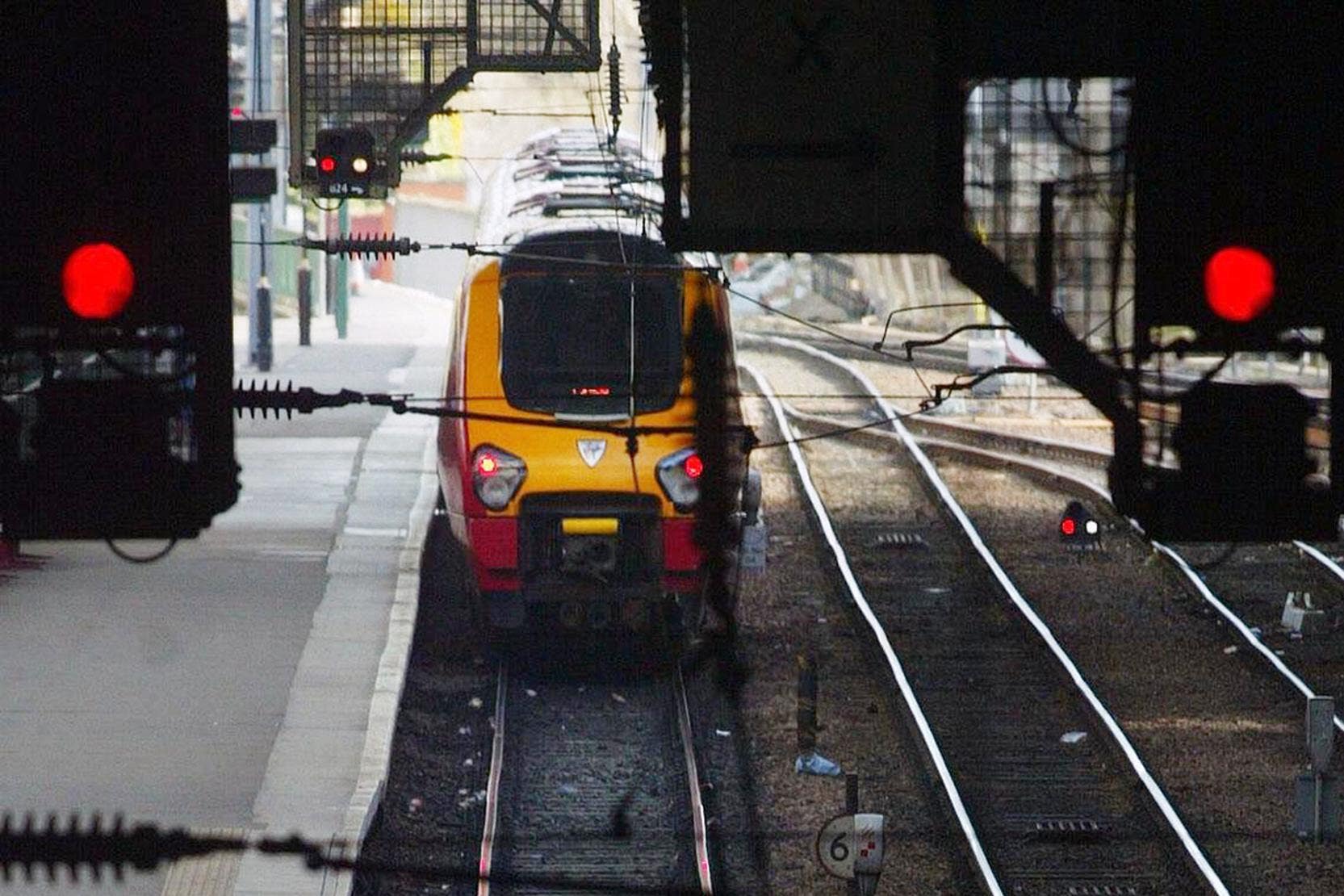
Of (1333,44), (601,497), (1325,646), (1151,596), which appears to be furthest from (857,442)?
(1333,44)

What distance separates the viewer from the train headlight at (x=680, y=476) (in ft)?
52.4

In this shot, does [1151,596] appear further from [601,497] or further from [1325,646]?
[601,497]

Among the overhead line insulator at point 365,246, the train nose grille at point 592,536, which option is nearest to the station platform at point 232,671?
the train nose grille at point 592,536

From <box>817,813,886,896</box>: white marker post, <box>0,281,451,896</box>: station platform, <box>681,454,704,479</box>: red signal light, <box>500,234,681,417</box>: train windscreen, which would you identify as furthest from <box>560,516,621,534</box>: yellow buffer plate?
<box>817,813,886,896</box>: white marker post

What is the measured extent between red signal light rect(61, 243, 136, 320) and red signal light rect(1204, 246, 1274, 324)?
2.27 meters

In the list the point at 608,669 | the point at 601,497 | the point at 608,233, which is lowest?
the point at 608,669

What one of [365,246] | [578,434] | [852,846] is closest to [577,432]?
[578,434]

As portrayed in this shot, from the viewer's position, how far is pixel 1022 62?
23.4ft

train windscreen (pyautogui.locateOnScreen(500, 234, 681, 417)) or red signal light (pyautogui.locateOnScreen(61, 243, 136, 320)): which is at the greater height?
red signal light (pyautogui.locateOnScreen(61, 243, 136, 320))

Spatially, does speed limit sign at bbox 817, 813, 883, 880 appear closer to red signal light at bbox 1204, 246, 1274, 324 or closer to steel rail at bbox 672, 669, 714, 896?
steel rail at bbox 672, 669, 714, 896

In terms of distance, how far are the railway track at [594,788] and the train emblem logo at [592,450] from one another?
1749 mm

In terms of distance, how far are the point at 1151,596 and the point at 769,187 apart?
13949 mm

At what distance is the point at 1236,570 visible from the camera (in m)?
20.9

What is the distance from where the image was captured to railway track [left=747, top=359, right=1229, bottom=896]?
12930 mm
